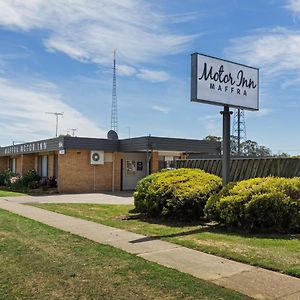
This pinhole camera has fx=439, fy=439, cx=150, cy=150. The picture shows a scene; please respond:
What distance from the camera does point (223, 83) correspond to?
37.4ft

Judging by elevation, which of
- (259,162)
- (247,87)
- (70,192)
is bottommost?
(70,192)

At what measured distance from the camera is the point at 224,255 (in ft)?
24.5

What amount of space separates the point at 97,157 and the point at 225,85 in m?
16.9

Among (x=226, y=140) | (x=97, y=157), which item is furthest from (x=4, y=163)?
(x=226, y=140)

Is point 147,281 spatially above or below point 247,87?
below

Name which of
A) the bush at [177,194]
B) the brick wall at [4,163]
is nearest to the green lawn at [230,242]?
the bush at [177,194]

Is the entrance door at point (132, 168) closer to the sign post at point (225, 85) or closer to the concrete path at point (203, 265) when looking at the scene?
the sign post at point (225, 85)

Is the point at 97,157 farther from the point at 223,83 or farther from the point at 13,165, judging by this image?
the point at 223,83

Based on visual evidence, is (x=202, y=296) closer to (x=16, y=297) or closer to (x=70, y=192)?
(x=16, y=297)

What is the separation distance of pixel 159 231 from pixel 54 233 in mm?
2374

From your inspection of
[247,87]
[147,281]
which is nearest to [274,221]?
[247,87]

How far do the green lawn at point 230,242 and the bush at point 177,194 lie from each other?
0.51 meters

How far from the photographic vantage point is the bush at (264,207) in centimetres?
971

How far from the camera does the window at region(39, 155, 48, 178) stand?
31344 millimetres
